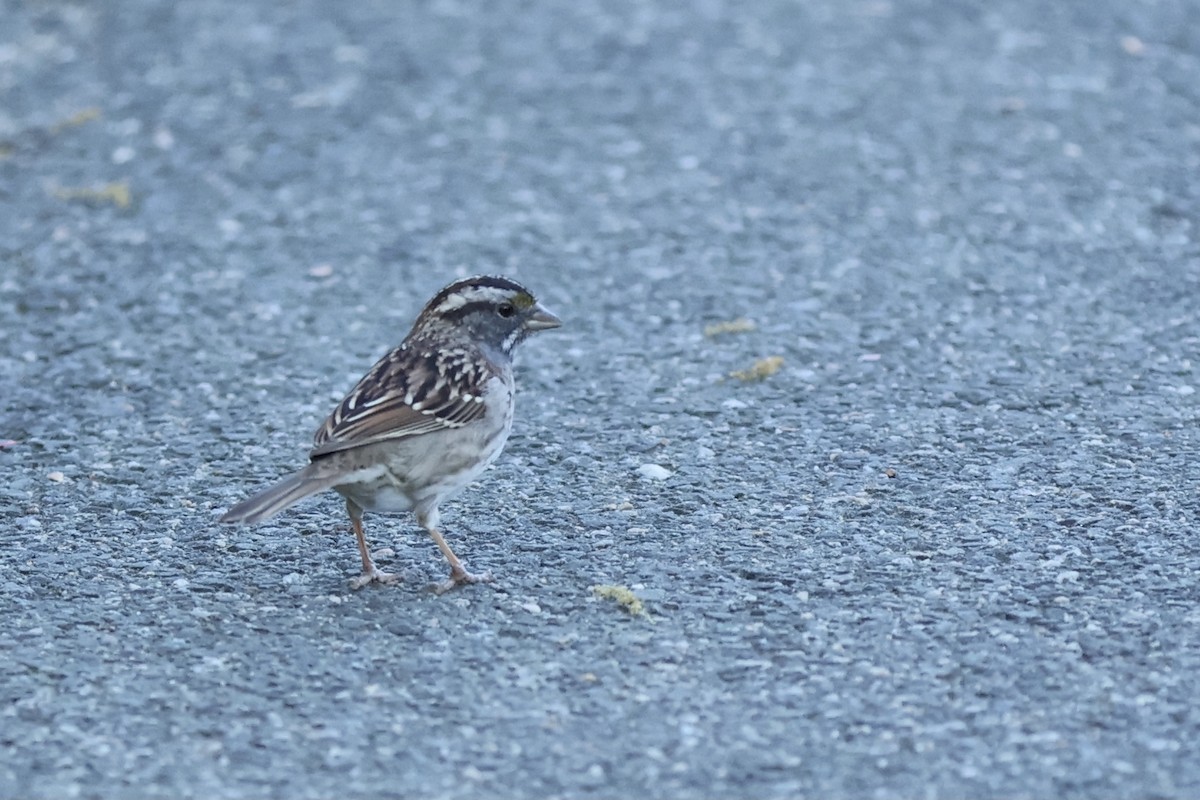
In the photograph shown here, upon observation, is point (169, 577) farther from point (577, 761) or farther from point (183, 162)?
point (183, 162)

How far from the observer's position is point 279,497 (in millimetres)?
5867

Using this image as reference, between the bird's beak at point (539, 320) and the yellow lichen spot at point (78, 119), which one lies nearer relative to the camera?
the bird's beak at point (539, 320)

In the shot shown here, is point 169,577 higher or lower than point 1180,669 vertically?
lower

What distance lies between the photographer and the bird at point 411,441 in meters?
6.09

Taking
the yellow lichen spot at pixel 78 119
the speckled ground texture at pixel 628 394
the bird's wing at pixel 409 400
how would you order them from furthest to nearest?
1. the yellow lichen spot at pixel 78 119
2. the bird's wing at pixel 409 400
3. the speckled ground texture at pixel 628 394

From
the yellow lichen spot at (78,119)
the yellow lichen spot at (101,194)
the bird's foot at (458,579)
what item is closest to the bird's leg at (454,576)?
the bird's foot at (458,579)

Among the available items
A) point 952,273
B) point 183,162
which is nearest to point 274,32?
point 183,162

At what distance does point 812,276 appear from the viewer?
934 centimetres

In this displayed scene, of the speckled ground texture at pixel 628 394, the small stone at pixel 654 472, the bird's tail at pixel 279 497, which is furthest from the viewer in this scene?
the small stone at pixel 654 472

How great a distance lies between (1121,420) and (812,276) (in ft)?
7.40

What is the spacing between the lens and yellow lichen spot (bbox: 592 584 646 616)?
6.02 m

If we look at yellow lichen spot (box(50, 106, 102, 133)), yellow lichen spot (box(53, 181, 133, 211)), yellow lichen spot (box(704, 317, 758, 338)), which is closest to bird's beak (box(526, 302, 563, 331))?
yellow lichen spot (box(704, 317, 758, 338))

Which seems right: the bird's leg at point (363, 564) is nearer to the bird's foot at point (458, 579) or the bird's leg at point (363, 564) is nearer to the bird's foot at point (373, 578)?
the bird's foot at point (373, 578)

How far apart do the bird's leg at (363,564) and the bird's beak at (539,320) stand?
1.17 metres
